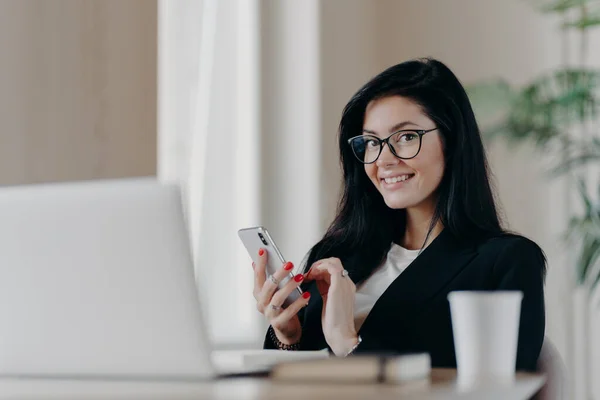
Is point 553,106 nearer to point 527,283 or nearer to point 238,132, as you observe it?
point 238,132

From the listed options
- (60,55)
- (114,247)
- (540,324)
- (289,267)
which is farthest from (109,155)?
(114,247)

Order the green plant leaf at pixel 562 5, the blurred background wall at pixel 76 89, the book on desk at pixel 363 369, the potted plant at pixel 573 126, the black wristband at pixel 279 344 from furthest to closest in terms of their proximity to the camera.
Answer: the green plant leaf at pixel 562 5
the potted plant at pixel 573 126
the blurred background wall at pixel 76 89
the black wristband at pixel 279 344
the book on desk at pixel 363 369

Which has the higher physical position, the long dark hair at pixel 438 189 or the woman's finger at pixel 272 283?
the long dark hair at pixel 438 189

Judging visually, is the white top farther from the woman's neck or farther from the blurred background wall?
the blurred background wall

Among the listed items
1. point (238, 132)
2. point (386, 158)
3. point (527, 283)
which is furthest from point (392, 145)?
point (238, 132)

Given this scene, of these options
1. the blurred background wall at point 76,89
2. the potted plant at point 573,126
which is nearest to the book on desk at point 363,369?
the blurred background wall at point 76,89

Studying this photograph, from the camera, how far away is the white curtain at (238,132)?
322cm

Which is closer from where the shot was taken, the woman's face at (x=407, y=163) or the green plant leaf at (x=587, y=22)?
the woman's face at (x=407, y=163)

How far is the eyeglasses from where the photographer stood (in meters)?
Result: 1.87

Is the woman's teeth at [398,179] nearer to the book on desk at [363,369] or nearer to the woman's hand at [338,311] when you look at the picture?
the woman's hand at [338,311]

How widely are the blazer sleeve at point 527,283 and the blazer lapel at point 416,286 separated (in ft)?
0.24

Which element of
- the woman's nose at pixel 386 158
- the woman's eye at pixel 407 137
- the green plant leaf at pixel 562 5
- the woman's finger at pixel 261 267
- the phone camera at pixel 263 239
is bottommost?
the woman's finger at pixel 261 267

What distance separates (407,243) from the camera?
198cm

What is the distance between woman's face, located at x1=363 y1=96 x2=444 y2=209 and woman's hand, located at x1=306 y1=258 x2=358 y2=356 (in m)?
0.31
